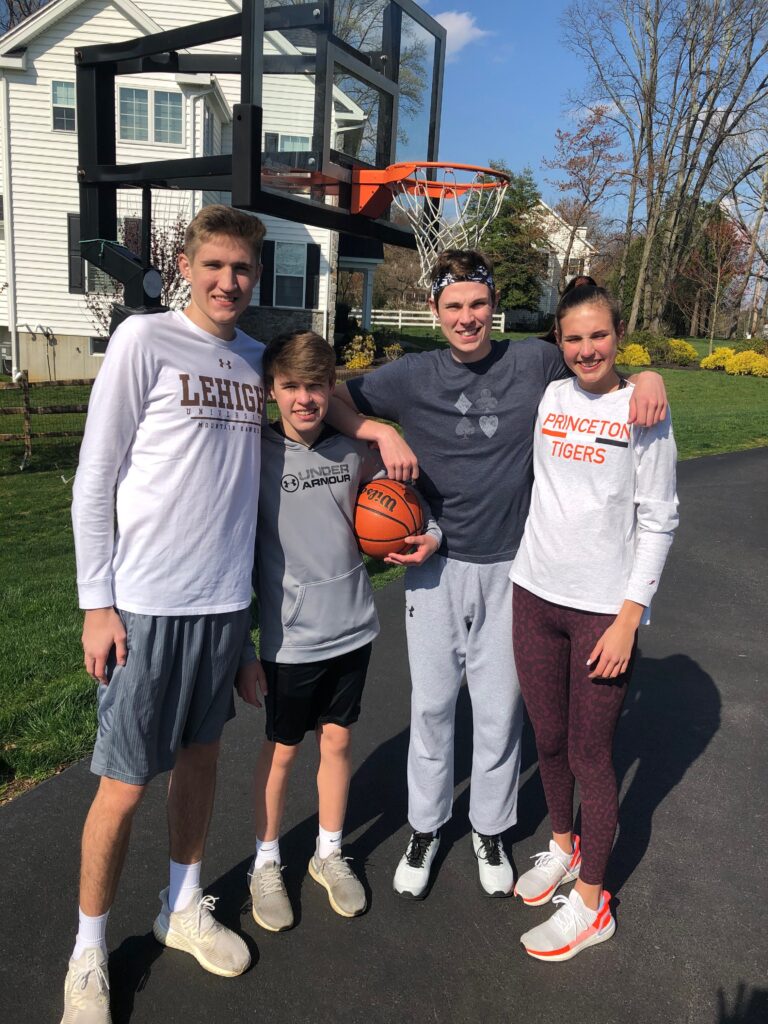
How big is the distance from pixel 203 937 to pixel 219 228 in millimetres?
2336

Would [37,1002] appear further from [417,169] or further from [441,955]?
[417,169]

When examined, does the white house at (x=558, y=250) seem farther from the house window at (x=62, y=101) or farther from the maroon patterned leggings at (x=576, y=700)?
the maroon patterned leggings at (x=576, y=700)

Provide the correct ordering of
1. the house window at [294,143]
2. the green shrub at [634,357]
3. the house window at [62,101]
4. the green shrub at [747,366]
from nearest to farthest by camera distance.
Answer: the house window at [294,143] → the house window at [62,101] → the green shrub at [747,366] → the green shrub at [634,357]

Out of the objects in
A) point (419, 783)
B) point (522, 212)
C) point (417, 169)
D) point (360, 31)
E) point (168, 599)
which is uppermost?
point (522, 212)

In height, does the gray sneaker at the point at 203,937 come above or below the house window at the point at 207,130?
below

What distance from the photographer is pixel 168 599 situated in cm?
248

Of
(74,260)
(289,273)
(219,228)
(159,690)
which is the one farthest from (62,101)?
(159,690)

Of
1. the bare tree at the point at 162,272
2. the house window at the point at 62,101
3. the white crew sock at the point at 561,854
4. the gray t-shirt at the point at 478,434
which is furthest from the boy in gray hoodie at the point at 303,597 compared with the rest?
the house window at the point at 62,101

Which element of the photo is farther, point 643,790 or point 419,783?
point 643,790

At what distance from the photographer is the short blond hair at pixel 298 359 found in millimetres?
2709

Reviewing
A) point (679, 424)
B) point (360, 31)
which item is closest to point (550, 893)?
point (360, 31)

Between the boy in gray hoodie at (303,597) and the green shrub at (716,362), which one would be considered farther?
the green shrub at (716,362)

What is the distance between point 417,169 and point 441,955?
7.16 metres

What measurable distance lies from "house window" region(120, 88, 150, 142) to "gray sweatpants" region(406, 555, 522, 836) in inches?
791
